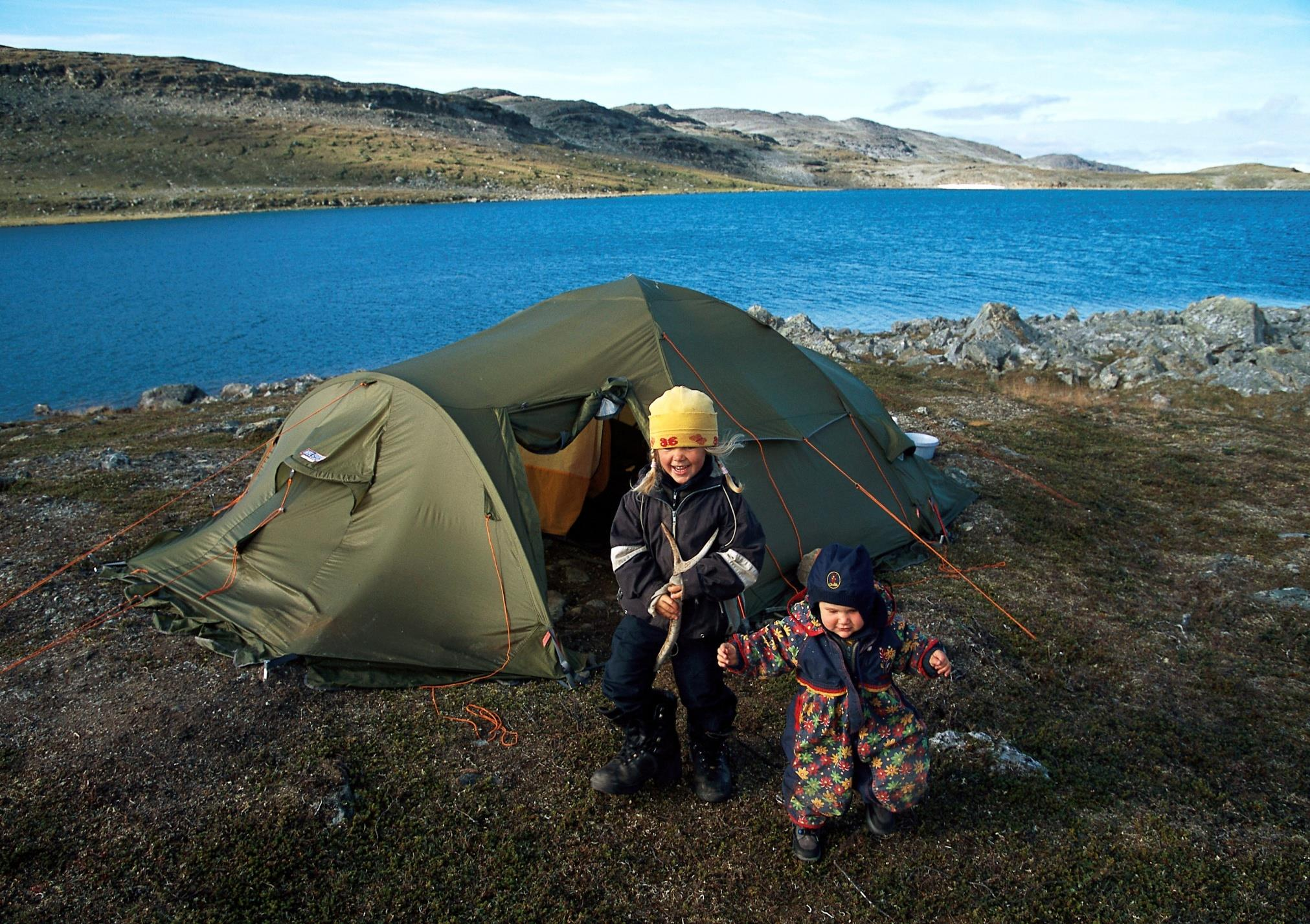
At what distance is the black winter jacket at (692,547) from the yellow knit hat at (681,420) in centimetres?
22

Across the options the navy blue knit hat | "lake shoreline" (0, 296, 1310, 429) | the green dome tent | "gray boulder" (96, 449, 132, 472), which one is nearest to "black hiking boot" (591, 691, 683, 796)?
the green dome tent

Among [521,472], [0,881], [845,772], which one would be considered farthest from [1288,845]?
[0,881]

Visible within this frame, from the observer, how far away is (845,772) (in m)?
4.09

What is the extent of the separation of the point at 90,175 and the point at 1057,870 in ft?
271

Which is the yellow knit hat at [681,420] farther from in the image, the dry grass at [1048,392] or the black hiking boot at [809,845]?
the dry grass at [1048,392]

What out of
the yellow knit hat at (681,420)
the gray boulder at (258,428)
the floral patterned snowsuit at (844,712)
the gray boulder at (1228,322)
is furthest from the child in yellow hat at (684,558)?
the gray boulder at (1228,322)

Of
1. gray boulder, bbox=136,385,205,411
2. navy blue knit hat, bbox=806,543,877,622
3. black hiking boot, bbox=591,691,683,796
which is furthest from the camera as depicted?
gray boulder, bbox=136,385,205,411

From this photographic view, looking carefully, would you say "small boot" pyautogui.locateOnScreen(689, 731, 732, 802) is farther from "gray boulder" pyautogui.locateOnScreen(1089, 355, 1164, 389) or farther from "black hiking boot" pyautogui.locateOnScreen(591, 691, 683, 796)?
"gray boulder" pyautogui.locateOnScreen(1089, 355, 1164, 389)

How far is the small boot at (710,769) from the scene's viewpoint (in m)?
4.71

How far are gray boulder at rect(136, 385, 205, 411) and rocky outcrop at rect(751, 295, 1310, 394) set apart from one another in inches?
474

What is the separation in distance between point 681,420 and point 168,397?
16.5m

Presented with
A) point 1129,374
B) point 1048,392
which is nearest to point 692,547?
point 1048,392

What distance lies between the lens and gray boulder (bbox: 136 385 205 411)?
54.4ft

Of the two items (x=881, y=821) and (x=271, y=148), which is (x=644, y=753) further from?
(x=271, y=148)
